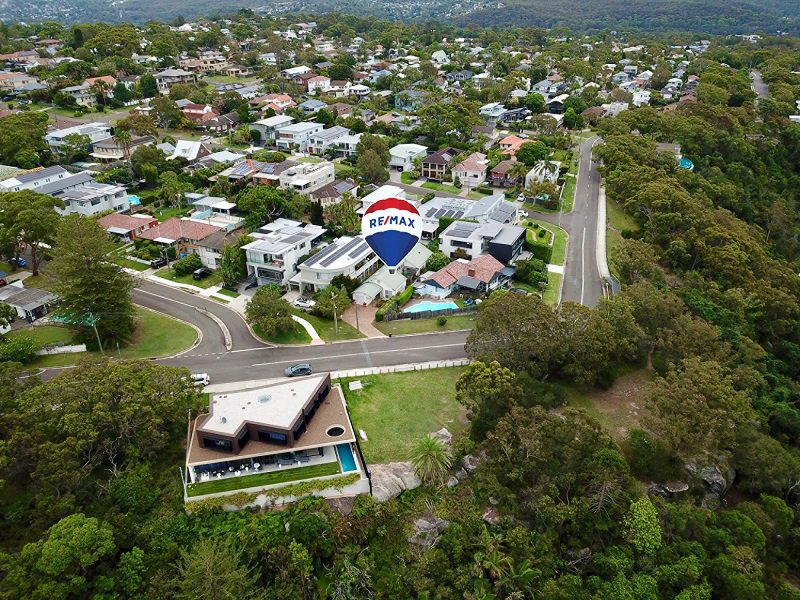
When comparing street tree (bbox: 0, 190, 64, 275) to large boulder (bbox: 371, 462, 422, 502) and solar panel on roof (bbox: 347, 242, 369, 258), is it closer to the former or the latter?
solar panel on roof (bbox: 347, 242, 369, 258)

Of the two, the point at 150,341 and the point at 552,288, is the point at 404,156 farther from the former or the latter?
the point at 150,341

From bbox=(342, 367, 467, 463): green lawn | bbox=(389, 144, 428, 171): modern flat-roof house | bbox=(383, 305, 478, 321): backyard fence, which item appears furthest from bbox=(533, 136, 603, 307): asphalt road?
bbox=(389, 144, 428, 171): modern flat-roof house

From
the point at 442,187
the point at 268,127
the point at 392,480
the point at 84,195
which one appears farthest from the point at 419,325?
the point at 268,127

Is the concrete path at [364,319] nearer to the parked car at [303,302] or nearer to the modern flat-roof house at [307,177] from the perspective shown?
the parked car at [303,302]

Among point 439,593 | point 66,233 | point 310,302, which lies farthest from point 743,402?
point 66,233

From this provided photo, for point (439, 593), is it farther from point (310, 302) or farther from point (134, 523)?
point (310, 302)

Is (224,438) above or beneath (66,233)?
beneath
